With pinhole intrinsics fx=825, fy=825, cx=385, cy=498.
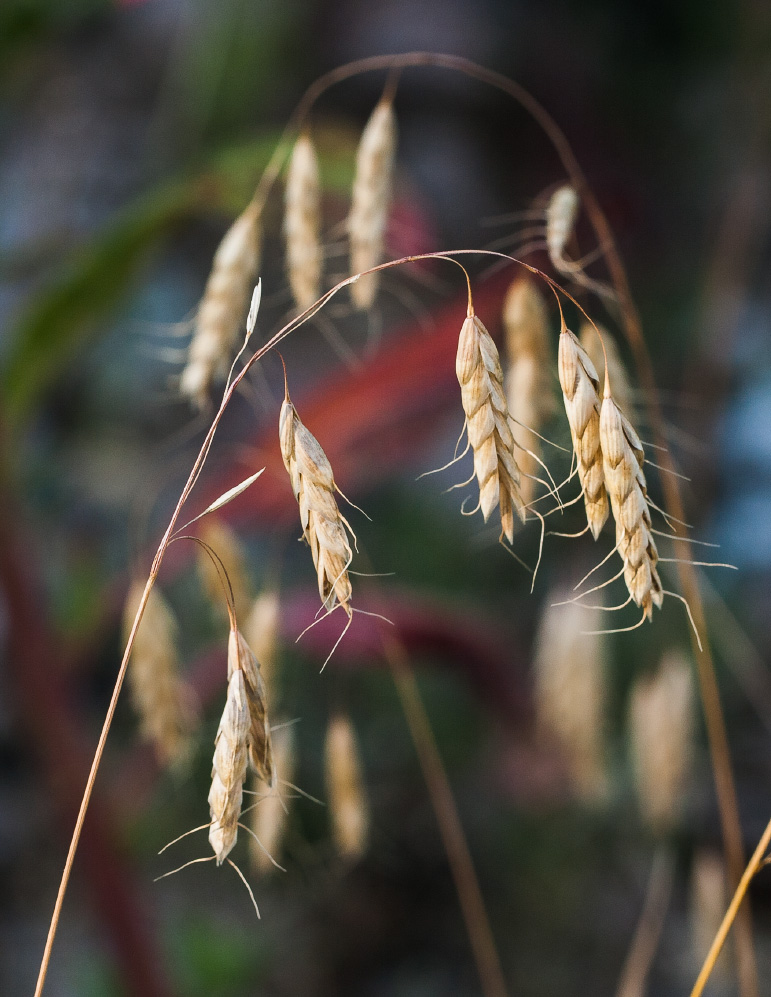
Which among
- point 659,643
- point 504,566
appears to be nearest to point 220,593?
point 659,643

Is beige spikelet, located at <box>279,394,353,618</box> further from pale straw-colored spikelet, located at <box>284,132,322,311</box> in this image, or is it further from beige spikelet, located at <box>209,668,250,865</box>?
pale straw-colored spikelet, located at <box>284,132,322,311</box>

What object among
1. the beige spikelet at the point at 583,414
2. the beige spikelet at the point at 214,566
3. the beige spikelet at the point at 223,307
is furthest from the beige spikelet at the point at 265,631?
the beige spikelet at the point at 583,414

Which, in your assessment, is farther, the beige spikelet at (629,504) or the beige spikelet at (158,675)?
the beige spikelet at (158,675)

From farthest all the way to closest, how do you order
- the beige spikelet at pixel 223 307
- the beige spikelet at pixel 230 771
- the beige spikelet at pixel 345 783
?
the beige spikelet at pixel 345 783 < the beige spikelet at pixel 223 307 < the beige spikelet at pixel 230 771

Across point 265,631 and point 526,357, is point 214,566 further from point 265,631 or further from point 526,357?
point 526,357

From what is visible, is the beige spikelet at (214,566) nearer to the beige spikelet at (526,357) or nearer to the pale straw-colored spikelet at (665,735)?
the beige spikelet at (526,357)

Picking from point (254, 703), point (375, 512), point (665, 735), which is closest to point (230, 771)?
point (254, 703)

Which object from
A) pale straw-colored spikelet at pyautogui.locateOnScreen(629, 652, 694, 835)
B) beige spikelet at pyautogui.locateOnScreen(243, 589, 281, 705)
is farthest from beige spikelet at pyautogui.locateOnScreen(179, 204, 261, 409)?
pale straw-colored spikelet at pyautogui.locateOnScreen(629, 652, 694, 835)

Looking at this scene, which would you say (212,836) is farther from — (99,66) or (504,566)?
(99,66)
